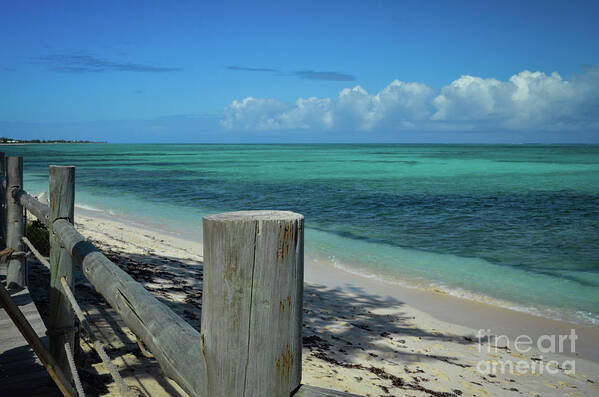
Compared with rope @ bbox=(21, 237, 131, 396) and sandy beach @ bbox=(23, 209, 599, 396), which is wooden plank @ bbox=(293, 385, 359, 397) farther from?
sandy beach @ bbox=(23, 209, 599, 396)

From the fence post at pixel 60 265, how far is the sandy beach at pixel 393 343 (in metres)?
0.60

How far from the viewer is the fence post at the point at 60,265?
3000 mm

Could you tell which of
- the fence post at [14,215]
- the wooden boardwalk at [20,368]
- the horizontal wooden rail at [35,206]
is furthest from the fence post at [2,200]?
the wooden boardwalk at [20,368]

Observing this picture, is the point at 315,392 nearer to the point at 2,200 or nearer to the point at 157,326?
the point at 157,326

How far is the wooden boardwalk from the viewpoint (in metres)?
3.27

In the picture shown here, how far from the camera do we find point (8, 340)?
13.1ft

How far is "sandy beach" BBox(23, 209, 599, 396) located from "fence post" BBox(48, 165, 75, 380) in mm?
602

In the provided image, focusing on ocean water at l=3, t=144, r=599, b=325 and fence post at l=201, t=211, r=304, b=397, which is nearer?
fence post at l=201, t=211, r=304, b=397

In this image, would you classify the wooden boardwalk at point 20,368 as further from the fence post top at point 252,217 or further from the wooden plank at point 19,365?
the fence post top at point 252,217

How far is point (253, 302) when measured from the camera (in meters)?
1.04

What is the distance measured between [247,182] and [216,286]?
3271 centimetres

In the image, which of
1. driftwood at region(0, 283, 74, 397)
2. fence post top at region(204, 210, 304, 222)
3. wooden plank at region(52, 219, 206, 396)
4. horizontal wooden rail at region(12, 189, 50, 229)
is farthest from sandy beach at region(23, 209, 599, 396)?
fence post top at region(204, 210, 304, 222)

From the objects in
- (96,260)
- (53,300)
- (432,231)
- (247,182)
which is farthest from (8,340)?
(247,182)

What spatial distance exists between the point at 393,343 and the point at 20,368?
4.11 metres
